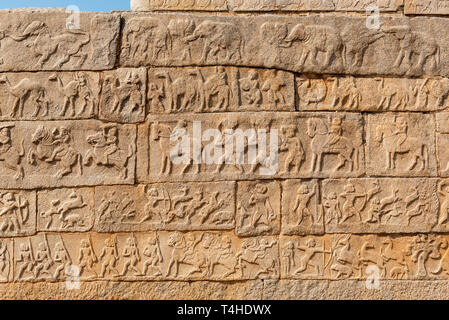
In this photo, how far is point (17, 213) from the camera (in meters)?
4.79

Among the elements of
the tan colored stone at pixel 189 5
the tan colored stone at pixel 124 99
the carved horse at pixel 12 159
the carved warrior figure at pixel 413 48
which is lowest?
the carved horse at pixel 12 159

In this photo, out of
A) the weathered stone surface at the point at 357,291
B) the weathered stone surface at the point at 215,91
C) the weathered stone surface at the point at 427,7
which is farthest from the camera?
the weathered stone surface at the point at 427,7

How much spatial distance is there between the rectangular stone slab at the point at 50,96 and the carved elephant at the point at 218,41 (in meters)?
1.09

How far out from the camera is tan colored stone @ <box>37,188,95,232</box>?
479 cm

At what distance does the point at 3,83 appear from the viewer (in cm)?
485

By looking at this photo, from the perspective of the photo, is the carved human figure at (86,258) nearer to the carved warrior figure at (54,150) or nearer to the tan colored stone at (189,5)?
the carved warrior figure at (54,150)

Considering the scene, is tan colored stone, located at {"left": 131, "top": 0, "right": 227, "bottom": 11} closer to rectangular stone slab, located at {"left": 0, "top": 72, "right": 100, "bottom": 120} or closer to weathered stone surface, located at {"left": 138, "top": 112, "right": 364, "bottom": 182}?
rectangular stone slab, located at {"left": 0, "top": 72, "right": 100, "bottom": 120}

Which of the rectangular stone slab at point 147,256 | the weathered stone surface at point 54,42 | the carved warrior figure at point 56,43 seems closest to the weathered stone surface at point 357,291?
the rectangular stone slab at point 147,256

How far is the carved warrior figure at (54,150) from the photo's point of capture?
4805mm

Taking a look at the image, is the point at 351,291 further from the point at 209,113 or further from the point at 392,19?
the point at 392,19

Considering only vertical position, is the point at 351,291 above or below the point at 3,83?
below

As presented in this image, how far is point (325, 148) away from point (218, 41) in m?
1.49

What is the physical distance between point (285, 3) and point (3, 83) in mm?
2946

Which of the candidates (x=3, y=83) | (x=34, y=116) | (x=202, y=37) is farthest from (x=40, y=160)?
(x=202, y=37)
